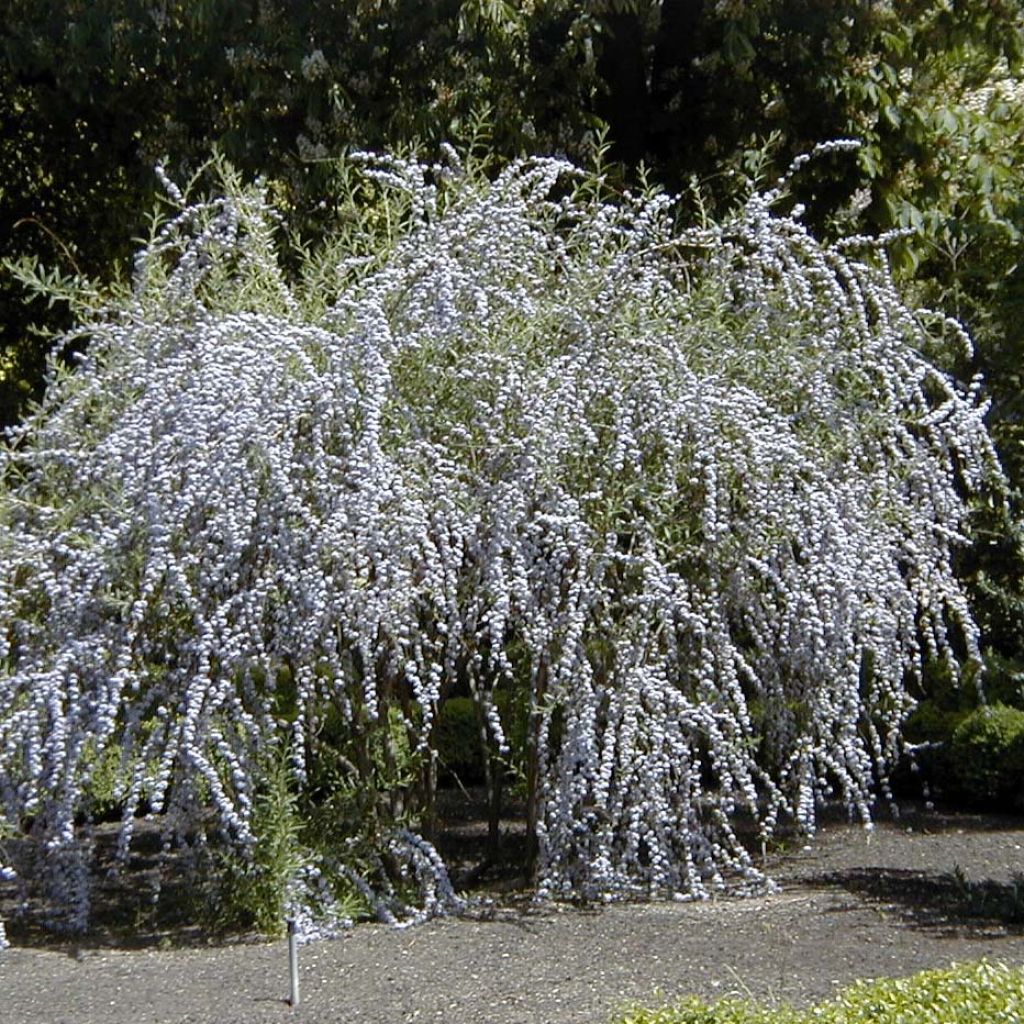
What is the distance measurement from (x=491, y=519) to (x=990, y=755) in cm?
407

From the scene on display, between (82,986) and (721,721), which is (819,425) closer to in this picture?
(721,721)

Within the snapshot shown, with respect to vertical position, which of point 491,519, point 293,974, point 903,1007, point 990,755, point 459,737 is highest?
point 459,737

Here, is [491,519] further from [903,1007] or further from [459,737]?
[459,737]

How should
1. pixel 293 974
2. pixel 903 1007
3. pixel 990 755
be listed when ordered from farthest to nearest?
pixel 990 755 → pixel 293 974 → pixel 903 1007

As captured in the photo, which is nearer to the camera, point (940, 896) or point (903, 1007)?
point (903, 1007)

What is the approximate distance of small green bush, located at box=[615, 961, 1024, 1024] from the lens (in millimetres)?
3830

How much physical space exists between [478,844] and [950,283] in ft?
15.6

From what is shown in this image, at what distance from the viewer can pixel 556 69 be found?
9.17 metres

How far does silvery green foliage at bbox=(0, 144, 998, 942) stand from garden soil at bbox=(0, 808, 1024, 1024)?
29cm

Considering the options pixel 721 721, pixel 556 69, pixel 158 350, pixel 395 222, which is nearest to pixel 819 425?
pixel 721 721

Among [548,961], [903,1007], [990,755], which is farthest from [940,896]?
[990,755]

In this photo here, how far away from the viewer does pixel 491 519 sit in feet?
18.0

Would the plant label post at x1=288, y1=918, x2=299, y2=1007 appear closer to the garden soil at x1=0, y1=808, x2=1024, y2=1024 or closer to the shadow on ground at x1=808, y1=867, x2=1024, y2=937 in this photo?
the garden soil at x1=0, y1=808, x2=1024, y2=1024

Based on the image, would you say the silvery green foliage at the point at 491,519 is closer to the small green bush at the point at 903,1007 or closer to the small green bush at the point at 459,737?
the small green bush at the point at 903,1007
